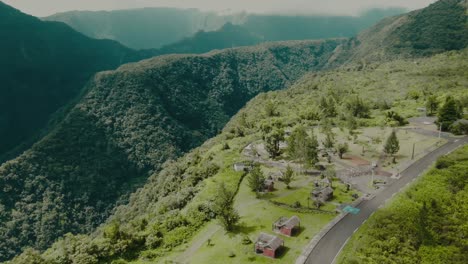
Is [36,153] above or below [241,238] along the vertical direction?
below

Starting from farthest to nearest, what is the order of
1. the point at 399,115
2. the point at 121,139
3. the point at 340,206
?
the point at 121,139 → the point at 399,115 → the point at 340,206

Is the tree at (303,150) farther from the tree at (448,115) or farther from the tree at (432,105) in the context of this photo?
the tree at (432,105)

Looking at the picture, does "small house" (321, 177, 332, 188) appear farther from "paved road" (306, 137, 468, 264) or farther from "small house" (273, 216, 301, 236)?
"small house" (273, 216, 301, 236)

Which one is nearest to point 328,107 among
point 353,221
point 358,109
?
point 358,109

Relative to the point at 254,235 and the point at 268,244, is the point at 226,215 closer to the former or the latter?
the point at 254,235

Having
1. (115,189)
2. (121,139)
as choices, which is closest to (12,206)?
(115,189)

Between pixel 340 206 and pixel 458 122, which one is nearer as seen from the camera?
pixel 340 206

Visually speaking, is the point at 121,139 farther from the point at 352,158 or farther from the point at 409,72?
the point at 409,72
